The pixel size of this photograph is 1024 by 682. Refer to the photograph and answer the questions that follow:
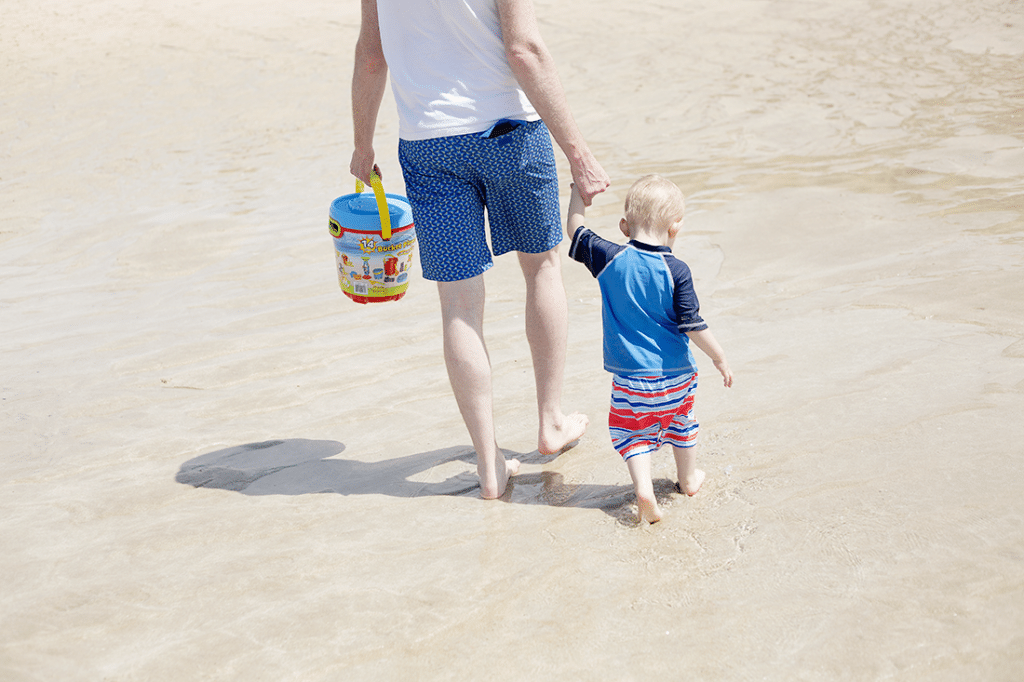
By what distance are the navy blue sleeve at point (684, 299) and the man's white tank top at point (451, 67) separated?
1.90 ft

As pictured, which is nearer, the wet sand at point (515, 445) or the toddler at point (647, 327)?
the wet sand at point (515, 445)

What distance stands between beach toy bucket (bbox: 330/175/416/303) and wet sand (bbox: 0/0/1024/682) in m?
0.55

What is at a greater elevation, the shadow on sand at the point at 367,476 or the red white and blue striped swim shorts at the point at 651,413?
the red white and blue striped swim shorts at the point at 651,413

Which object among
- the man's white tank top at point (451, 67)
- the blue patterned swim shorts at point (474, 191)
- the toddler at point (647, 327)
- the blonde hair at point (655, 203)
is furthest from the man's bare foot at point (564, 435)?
the man's white tank top at point (451, 67)

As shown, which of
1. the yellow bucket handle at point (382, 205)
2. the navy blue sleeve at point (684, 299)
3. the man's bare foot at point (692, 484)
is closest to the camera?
the navy blue sleeve at point (684, 299)

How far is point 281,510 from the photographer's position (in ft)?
8.45

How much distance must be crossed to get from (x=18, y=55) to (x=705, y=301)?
10331 millimetres

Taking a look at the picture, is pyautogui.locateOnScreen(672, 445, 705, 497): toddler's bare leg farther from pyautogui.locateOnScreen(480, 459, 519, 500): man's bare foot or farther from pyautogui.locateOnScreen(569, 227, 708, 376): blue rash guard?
pyautogui.locateOnScreen(480, 459, 519, 500): man's bare foot

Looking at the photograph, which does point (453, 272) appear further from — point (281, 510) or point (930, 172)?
point (930, 172)

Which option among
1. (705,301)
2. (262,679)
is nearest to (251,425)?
(262,679)

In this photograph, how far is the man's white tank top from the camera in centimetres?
228

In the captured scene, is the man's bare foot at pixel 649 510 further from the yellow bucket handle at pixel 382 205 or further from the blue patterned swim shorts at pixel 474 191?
the yellow bucket handle at pixel 382 205

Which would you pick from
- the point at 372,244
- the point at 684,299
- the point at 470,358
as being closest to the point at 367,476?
the point at 470,358

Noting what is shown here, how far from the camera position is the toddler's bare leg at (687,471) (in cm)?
243
